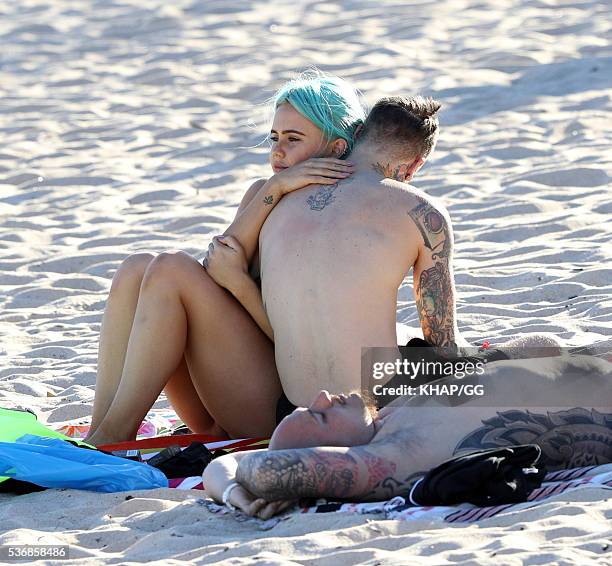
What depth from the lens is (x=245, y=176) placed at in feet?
27.1

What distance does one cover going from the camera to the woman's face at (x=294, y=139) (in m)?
3.96

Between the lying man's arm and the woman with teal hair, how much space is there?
2.69ft

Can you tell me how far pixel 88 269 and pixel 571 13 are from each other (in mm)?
6503

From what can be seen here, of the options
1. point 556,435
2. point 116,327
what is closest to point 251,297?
point 116,327

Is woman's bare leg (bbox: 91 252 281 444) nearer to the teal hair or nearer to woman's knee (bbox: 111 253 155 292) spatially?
woman's knee (bbox: 111 253 155 292)

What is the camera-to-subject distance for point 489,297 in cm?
550

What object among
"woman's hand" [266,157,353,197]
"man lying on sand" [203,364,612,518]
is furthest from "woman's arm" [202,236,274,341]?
"man lying on sand" [203,364,612,518]

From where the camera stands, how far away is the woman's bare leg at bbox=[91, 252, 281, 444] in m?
3.88

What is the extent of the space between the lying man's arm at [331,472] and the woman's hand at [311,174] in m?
0.92

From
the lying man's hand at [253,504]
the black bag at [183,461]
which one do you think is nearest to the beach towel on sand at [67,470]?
the black bag at [183,461]

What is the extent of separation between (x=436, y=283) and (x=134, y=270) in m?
0.96

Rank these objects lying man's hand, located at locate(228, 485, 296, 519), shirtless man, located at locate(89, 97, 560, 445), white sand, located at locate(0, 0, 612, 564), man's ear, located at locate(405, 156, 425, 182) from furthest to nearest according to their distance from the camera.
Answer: man's ear, located at locate(405, 156, 425, 182) < shirtless man, located at locate(89, 97, 560, 445) < lying man's hand, located at locate(228, 485, 296, 519) < white sand, located at locate(0, 0, 612, 564)

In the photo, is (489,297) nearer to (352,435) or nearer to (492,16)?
(352,435)

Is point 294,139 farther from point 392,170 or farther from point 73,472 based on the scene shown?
point 73,472
